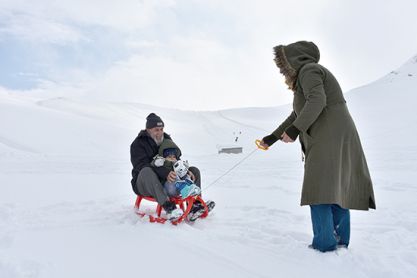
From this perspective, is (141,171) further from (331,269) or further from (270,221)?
(331,269)

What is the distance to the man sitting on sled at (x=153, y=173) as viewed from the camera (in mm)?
3791

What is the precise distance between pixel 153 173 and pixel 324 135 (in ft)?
5.84

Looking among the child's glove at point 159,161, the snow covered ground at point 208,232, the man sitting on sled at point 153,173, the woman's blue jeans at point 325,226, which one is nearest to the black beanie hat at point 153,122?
the man sitting on sled at point 153,173

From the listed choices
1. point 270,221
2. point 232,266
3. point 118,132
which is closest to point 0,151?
point 118,132

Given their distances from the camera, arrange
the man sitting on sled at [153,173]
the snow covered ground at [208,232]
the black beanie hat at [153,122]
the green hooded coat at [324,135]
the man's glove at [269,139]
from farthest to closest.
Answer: the black beanie hat at [153,122]
the man sitting on sled at [153,173]
the man's glove at [269,139]
the green hooded coat at [324,135]
the snow covered ground at [208,232]

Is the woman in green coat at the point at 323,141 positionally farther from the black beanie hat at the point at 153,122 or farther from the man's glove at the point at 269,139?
the black beanie hat at the point at 153,122

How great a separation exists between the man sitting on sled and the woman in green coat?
1.39m

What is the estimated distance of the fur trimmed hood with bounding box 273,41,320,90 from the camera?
2.77 m

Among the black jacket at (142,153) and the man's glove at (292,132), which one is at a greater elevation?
the man's glove at (292,132)

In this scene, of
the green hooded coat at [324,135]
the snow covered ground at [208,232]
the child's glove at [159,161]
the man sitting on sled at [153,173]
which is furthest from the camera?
the child's glove at [159,161]

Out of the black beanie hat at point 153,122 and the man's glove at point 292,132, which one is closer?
the man's glove at point 292,132

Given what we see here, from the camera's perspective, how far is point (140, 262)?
8.47 ft

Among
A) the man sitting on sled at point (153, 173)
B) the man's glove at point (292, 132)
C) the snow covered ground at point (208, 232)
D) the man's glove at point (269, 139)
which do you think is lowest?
the snow covered ground at point (208, 232)

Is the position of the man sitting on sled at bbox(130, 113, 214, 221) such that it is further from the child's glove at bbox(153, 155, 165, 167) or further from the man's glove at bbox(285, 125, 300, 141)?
the man's glove at bbox(285, 125, 300, 141)
